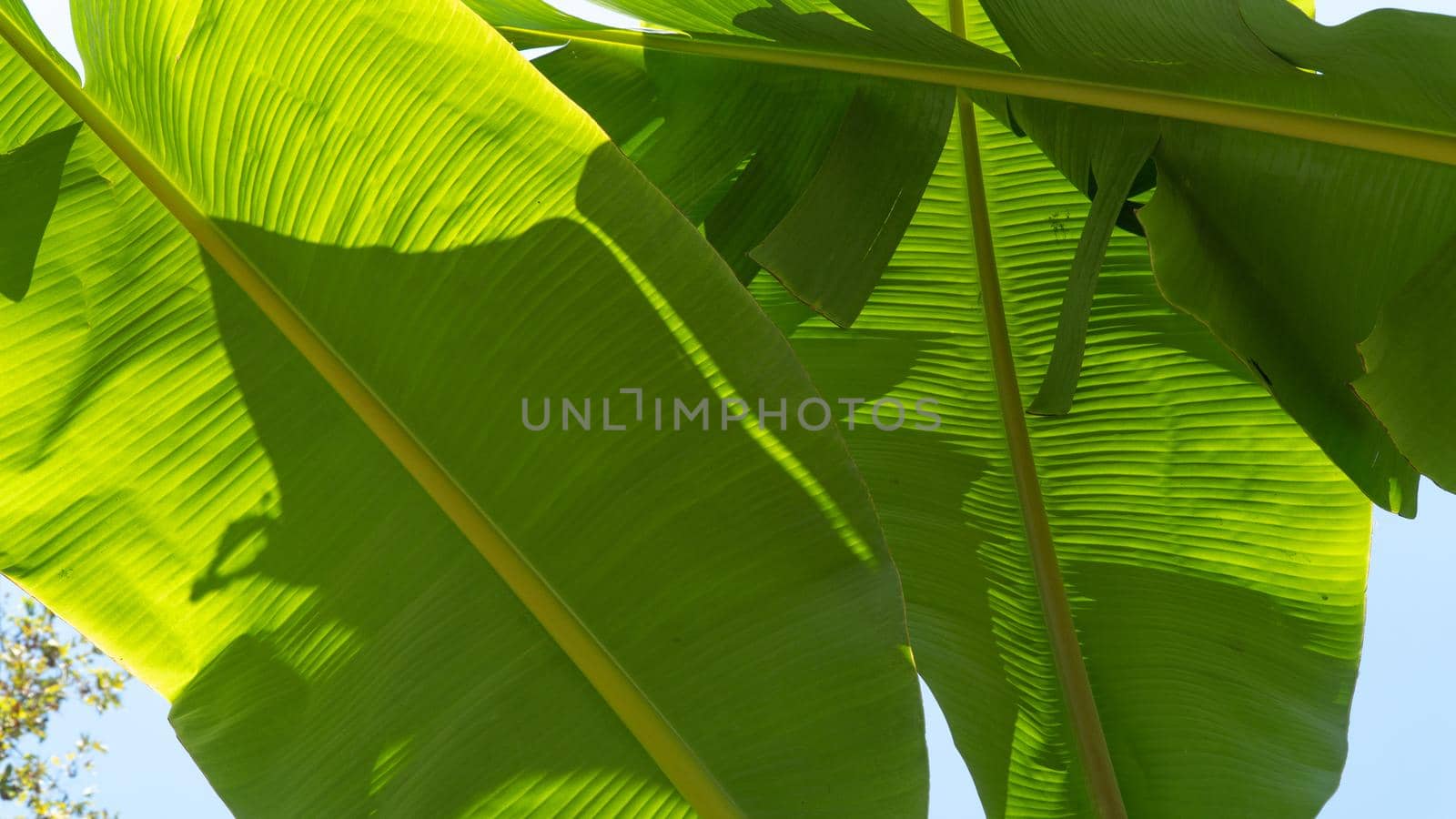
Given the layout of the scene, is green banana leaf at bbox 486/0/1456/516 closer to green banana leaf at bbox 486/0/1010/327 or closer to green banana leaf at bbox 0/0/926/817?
green banana leaf at bbox 486/0/1010/327

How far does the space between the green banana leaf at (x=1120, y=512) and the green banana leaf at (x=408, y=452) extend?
356mm

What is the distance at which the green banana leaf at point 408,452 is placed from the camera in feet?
2.76

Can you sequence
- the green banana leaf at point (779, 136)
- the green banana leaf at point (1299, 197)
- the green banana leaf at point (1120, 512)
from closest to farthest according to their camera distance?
the green banana leaf at point (1299, 197) → the green banana leaf at point (779, 136) → the green banana leaf at point (1120, 512)

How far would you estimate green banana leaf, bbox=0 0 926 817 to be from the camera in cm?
84

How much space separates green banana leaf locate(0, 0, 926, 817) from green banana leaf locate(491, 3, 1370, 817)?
0.36 metres

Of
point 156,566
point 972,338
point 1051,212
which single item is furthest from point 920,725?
point 156,566

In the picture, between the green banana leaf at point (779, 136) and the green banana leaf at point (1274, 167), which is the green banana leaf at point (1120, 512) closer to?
the green banana leaf at point (779, 136)

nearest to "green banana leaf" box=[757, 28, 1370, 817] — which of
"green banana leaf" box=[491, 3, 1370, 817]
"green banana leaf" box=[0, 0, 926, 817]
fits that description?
"green banana leaf" box=[491, 3, 1370, 817]

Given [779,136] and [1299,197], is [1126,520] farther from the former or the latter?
[779,136]

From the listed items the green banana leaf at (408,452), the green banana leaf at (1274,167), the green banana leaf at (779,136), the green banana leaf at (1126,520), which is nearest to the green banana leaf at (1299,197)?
the green banana leaf at (1274,167)

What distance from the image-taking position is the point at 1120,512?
1179 millimetres

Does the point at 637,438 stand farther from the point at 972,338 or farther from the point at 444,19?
the point at 972,338

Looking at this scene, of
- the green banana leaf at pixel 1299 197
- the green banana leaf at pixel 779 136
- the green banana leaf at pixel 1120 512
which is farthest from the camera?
the green banana leaf at pixel 1120 512

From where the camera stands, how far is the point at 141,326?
0.89 metres
